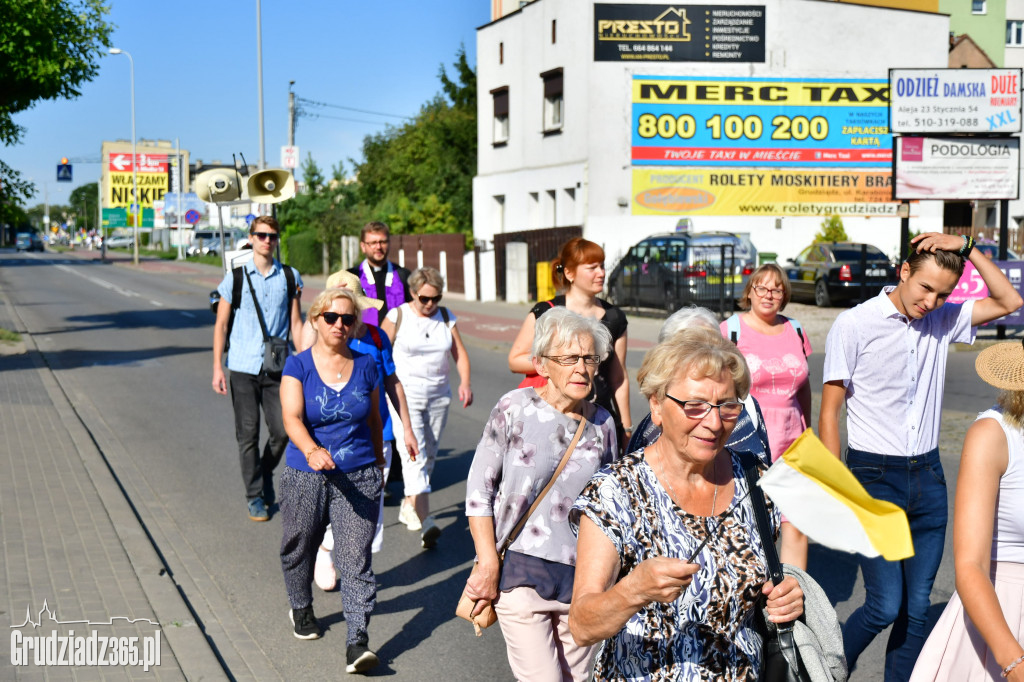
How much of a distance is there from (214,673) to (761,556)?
3.06m

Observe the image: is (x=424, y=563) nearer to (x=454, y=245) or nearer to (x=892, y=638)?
(x=892, y=638)

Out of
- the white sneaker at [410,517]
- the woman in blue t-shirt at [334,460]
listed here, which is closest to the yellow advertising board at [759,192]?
the white sneaker at [410,517]

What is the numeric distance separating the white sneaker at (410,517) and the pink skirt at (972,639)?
Answer: 493 cm

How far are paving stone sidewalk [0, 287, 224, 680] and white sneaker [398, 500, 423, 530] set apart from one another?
1719mm

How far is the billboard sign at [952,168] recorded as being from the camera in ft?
66.3

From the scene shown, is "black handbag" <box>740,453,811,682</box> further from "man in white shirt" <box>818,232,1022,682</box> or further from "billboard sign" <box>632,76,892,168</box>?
"billboard sign" <box>632,76,892,168</box>

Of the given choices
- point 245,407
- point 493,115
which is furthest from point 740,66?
point 245,407

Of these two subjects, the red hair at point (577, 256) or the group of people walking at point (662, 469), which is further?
the red hair at point (577, 256)

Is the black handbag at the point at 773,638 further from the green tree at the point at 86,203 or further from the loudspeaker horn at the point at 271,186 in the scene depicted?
the green tree at the point at 86,203

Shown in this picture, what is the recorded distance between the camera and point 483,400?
13648mm

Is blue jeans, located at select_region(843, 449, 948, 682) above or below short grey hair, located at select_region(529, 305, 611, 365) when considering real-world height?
below

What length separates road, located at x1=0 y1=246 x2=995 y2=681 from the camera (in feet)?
17.7

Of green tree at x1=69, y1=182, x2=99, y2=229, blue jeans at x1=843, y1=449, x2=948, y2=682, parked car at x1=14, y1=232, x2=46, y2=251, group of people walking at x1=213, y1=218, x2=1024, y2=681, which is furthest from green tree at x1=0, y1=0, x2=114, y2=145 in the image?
green tree at x1=69, y1=182, x2=99, y2=229

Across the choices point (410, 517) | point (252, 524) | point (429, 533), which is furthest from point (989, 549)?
point (252, 524)
